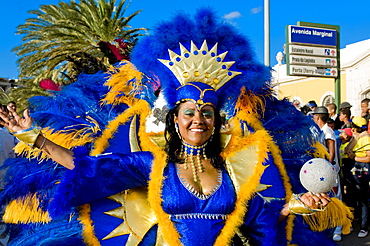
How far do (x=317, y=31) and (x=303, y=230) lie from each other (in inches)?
393

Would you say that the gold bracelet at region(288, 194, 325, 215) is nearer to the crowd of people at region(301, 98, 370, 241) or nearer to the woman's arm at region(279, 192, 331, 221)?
the woman's arm at region(279, 192, 331, 221)

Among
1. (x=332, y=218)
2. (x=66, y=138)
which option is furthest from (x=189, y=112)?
(x=332, y=218)

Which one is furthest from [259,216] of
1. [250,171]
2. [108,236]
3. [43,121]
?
[43,121]

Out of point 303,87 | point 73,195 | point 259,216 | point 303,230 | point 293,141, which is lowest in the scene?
point 303,230

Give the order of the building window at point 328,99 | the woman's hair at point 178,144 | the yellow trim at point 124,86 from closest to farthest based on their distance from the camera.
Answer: the woman's hair at point 178,144
the yellow trim at point 124,86
the building window at point 328,99

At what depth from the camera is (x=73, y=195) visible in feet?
6.88

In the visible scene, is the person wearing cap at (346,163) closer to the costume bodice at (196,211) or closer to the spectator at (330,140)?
the spectator at (330,140)

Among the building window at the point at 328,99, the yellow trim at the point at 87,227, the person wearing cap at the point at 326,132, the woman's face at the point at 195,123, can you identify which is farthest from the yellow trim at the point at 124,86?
the building window at the point at 328,99

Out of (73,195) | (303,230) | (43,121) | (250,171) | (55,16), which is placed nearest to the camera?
(73,195)

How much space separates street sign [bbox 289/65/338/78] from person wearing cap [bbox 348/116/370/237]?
6.17 m

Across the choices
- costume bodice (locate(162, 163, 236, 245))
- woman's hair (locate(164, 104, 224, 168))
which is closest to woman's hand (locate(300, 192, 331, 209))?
costume bodice (locate(162, 163, 236, 245))

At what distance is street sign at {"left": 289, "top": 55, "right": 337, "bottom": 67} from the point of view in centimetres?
1114

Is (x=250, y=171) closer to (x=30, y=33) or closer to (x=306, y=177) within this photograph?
(x=306, y=177)

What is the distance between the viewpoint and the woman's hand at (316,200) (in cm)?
191
